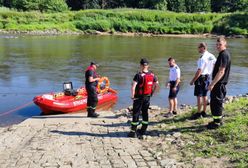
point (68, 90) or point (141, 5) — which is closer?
point (68, 90)

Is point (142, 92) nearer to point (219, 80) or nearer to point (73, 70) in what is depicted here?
point (219, 80)

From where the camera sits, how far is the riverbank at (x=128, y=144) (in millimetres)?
7457

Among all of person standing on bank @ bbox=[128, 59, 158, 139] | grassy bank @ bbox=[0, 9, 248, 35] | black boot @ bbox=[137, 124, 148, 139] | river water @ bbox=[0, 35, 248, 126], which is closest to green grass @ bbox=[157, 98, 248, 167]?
black boot @ bbox=[137, 124, 148, 139]

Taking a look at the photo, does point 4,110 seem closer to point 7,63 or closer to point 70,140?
point 70,140

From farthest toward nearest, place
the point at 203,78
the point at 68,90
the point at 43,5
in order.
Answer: the point at 43,5
the point at 68,90
the point at 203,78

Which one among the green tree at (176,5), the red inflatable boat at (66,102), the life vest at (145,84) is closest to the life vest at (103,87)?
the red inflatable boat at (66,102)

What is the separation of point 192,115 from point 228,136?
225cm

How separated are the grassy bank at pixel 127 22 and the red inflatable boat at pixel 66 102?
43407 mm

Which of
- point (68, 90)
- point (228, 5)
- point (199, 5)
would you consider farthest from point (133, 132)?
point (228, 5)

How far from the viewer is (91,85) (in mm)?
12367

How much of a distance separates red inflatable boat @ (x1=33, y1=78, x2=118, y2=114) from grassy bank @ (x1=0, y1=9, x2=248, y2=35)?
43407 mm

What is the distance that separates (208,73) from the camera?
33.3 ft

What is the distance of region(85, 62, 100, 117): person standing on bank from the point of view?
12.1 m

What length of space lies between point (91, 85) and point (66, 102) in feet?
5.40
